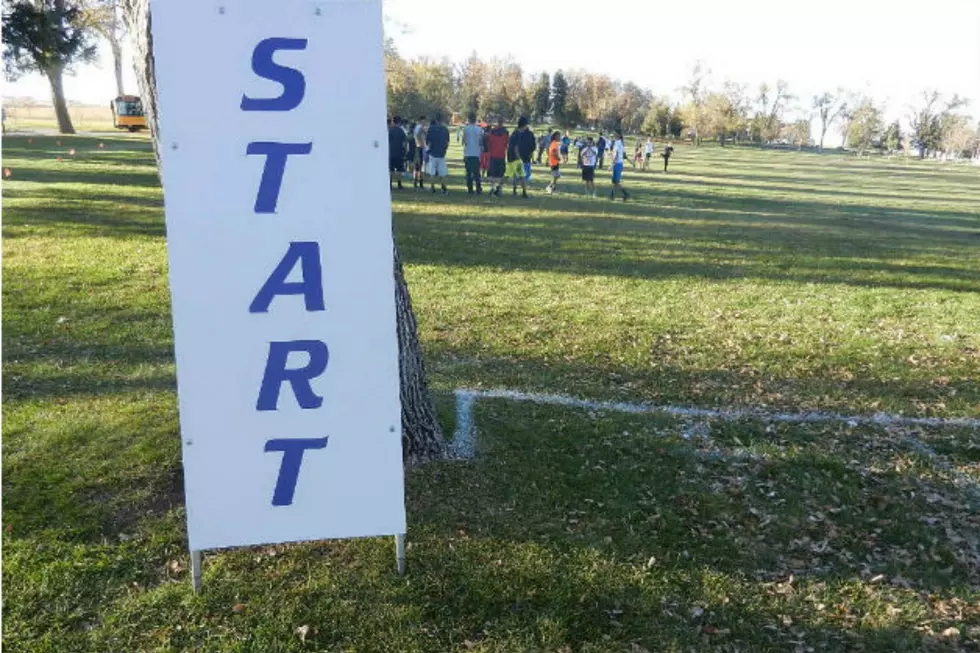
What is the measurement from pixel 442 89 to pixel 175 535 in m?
67.1

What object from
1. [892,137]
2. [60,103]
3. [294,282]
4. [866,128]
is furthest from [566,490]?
[892,137]

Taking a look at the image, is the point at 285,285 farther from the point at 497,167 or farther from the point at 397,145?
the point at 497,167

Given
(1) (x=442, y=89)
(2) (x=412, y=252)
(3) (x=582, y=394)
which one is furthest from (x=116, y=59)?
(3) (x=582, y=394)

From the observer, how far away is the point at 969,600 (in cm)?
337

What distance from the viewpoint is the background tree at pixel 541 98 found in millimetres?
75875

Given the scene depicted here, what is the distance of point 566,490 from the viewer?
4102 mm

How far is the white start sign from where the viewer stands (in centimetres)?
249

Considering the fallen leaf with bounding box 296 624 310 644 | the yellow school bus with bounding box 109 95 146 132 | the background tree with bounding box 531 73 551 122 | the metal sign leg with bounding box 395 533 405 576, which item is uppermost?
the background tree with bounding box 531 73 551 122

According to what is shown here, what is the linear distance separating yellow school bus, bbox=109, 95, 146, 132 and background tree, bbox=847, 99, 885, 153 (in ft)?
274

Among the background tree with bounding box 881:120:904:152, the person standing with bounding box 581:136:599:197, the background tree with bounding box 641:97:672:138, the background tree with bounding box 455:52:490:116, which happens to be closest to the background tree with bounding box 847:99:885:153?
the background tree with bounding box 881:120:904:152

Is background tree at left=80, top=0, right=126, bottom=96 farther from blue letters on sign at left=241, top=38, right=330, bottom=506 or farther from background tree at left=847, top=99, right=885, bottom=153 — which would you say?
background tree at left=847, top=99, right=885, bottom=153

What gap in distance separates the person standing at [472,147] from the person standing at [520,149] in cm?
82

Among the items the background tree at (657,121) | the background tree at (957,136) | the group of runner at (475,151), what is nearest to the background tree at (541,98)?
the background tree at (657,121)

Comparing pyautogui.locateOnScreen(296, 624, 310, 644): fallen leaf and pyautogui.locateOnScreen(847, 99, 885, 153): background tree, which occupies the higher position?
pyautogui.locateOnScreen(847, 99, 885, 153): background tree
